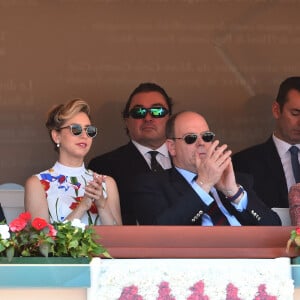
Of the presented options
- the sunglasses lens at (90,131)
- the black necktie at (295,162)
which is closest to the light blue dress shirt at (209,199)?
the sunglasses lens at (90,131)

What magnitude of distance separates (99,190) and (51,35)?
10.2ft

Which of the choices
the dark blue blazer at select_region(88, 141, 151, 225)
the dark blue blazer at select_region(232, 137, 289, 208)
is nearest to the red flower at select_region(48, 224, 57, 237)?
the dark blue blazer at select_region(88, 141, 151, 225)

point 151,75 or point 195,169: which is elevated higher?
point 151,75

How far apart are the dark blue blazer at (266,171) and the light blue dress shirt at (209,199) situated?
49.5 inches

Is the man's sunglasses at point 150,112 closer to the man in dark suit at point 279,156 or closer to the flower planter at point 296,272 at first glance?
the man in dark suit at point 279,156

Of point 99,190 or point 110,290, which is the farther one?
point 99,190

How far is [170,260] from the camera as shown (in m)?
5.11

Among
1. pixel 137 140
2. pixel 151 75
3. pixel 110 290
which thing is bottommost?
pixel 110 290

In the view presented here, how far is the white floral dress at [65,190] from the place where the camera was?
5.98 m

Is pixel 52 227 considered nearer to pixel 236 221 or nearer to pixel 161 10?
pixel 236 221

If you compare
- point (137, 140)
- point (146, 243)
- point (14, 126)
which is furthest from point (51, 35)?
point (146, 243)

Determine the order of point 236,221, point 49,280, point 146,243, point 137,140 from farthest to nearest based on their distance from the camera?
point 137,140
point 236,221
point 146,243
point 49,280

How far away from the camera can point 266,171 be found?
7270 millimetres

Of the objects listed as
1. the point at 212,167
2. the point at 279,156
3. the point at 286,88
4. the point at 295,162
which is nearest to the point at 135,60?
the point at 286,88
